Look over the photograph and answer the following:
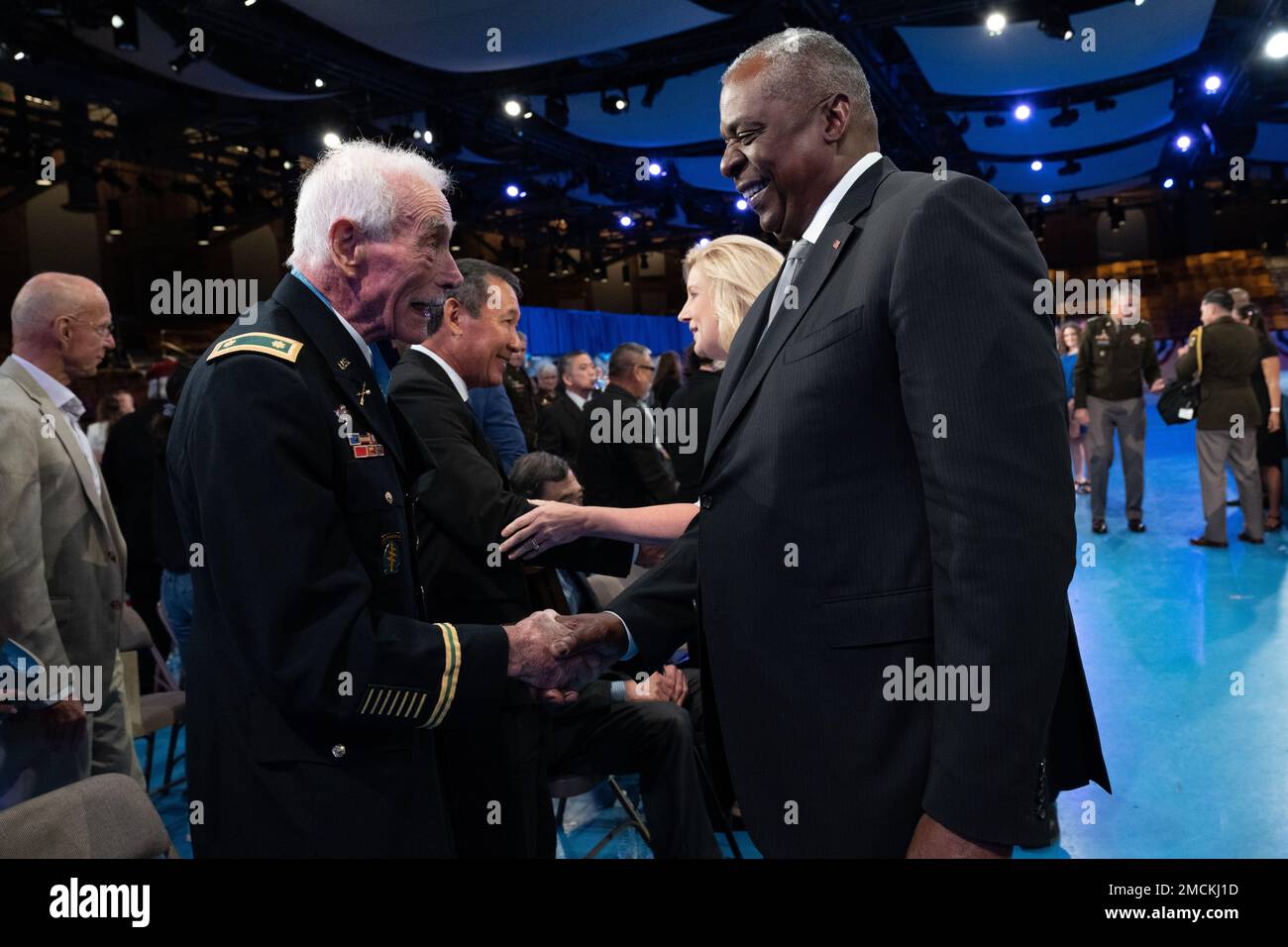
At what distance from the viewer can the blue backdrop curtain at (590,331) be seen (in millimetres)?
18172

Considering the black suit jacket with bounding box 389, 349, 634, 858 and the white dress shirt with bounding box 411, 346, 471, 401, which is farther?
the white dress shirt with bounding box 411, 346, 471, 401

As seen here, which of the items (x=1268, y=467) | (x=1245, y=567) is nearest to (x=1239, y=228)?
(x=1268, y=467)

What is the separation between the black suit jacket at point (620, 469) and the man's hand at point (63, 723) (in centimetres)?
250

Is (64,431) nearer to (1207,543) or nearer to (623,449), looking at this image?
(623,449)

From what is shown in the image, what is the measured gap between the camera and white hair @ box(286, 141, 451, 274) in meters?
1.60

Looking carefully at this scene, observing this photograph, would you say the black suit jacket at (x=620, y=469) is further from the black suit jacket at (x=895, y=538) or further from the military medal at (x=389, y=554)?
the black suit jacket at (x=895, y=538)

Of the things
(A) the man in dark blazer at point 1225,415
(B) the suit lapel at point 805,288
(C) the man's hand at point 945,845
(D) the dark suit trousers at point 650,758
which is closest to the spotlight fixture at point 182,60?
(D) the dark suit trousers at point 650,758

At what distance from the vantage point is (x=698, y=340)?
2.69m

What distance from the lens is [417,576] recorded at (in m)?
1.67

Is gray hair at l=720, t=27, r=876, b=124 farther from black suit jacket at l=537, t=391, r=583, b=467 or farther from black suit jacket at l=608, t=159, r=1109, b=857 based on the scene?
black suit jacket at l=537, t=391, r=583, b=467

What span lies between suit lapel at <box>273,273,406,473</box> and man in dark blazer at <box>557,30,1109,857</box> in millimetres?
558

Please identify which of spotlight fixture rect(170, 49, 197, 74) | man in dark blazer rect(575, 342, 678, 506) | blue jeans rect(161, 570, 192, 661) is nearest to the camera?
blue jeans rect(161, 570, 192, 661)
